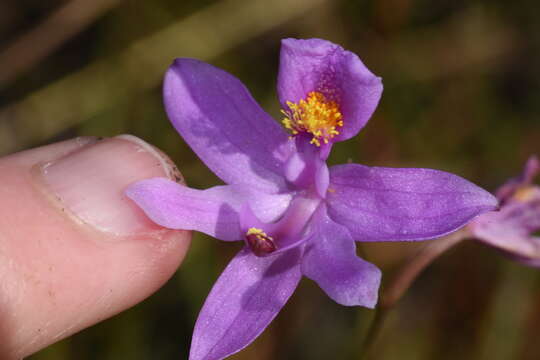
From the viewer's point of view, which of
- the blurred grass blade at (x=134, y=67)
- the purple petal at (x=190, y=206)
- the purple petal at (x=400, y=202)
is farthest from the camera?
the blurred grass blade at (x=134, y=67)

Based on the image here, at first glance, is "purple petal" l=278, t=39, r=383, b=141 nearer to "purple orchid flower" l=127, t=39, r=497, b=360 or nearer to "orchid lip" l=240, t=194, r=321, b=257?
"purple orchid flower" l=127, t=39, r=497, b=360

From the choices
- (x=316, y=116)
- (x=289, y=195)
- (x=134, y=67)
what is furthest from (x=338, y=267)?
(x=134, y=67)

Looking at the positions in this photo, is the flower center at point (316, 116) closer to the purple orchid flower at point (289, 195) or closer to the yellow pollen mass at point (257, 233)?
the purple orchid flower at point (289, 195)

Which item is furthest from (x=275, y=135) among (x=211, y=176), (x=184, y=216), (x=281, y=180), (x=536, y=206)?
(x=211, y=176)

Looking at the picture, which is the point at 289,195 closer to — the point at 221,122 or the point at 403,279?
the point at 221,122

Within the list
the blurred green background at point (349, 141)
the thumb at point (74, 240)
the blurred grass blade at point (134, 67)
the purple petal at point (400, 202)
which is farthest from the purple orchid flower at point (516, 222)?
the blurred grass blade at point (134, 67)

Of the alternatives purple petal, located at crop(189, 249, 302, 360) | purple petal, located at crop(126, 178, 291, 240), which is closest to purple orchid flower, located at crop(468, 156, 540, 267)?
purple petal, located at crop(189, 249, 302, 360)
